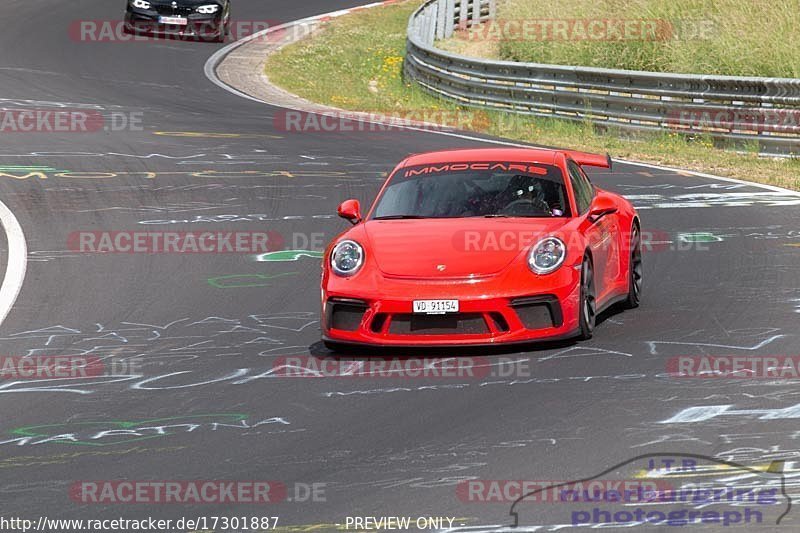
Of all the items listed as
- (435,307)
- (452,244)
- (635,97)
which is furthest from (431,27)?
(435,307)

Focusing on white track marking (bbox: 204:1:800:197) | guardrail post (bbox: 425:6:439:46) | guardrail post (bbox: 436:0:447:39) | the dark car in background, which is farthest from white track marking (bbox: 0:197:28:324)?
guardrail post (bbox: 436:0:447:39)

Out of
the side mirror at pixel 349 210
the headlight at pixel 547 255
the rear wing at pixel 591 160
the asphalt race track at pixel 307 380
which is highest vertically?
the rear wing at pixel 591 160

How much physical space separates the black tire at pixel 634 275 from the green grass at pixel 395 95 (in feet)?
22.8

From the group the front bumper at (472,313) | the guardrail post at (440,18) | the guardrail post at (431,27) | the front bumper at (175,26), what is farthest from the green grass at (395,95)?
the front bumper at (472,313)

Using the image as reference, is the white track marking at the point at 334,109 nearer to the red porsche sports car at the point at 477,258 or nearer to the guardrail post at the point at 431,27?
the guardrail post at the point at 431,27

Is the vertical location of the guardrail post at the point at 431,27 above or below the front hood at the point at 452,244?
below

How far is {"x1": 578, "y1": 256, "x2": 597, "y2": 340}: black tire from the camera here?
10.2m

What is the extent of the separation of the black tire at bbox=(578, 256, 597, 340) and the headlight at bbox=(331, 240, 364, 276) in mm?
1496

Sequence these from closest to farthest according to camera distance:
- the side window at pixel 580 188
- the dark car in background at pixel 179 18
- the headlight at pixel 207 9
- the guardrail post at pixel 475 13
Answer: the side window at pixel 580 188
the dark car in background at pixel 179 18
the headlight at pixel 207 9
the guardrail post at pixel 475 13

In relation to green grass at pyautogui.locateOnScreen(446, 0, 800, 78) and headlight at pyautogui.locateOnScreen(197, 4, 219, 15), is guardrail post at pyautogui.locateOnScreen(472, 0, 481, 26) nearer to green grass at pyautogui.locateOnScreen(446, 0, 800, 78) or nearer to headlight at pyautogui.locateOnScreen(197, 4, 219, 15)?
green grass at pyautogui.locateOnScreen(446, 0, 800, 78)

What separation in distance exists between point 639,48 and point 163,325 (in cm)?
2061

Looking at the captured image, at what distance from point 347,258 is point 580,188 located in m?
2.15

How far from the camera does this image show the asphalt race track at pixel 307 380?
7.18m

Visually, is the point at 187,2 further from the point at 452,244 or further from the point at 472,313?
the point at 472,313
